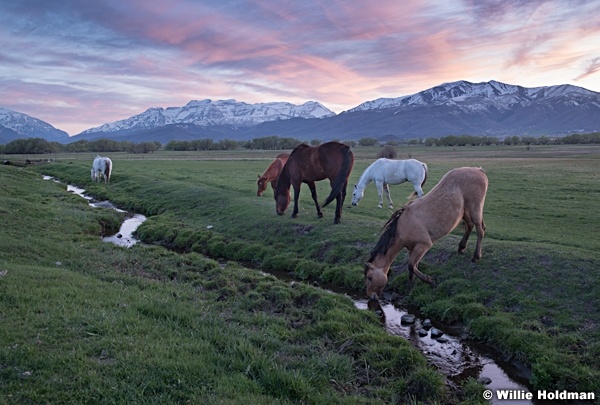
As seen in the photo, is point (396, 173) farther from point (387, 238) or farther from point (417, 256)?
point (417, 256)

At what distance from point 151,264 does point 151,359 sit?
689cm

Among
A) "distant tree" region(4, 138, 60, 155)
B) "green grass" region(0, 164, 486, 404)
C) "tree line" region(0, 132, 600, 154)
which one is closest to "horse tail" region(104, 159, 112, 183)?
"green grass" region(0, 164, 486, 404)

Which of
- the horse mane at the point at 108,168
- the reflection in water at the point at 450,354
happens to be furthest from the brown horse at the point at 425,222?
the horse mane at the point at 108,168

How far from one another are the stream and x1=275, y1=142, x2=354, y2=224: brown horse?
5670 mm

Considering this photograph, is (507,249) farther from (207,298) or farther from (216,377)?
(216,377)

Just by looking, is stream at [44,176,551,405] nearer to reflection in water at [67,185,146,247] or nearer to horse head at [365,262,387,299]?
horse head at [365,262,387,299]

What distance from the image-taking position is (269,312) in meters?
8.98

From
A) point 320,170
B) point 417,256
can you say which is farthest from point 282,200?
point 417,256

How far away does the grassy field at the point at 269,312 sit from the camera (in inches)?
221

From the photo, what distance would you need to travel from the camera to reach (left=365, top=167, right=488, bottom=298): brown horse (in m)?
9.91

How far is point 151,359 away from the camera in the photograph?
230 inches

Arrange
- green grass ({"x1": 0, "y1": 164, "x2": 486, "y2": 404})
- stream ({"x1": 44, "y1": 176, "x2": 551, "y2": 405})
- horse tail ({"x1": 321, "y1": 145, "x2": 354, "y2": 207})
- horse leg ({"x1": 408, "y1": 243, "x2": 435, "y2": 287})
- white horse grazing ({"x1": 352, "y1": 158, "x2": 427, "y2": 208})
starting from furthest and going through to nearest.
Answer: white horse grazing ({"x1": 352, "y1": 158, "x2": 427, "y2": 208}) < horse tail ({"x1": 321, "y1": 145, "x2": 354, "y2": 207}) < horse leg ({"x1": 408, "y1": 243, "x2": 435, "y2": 287}) < stream ({"x1": 44, "y1": 176, "x2": 551, "y2": 405}) < green grass ({"x1": 0, "y1": 164, "x2": 486, "y2": 404})

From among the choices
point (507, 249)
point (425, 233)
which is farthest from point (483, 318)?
point (507, 249)

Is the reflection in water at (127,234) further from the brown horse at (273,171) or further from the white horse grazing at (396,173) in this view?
the white horse grazing at (396,173)
